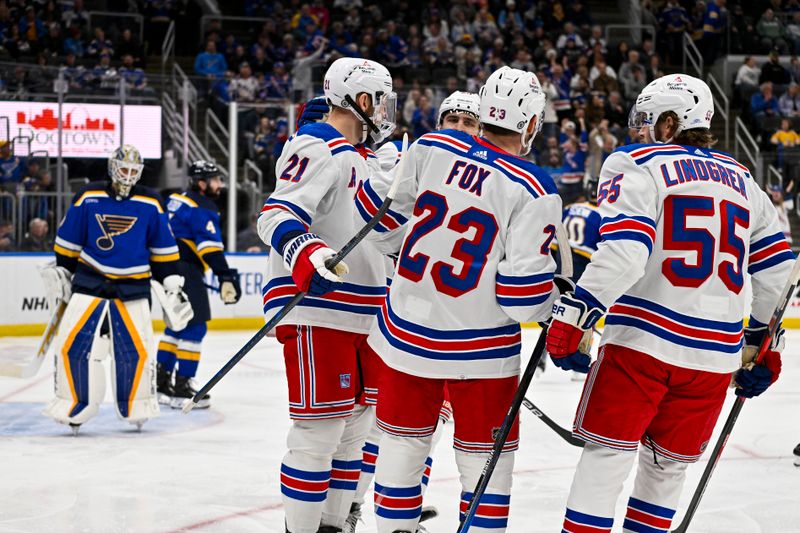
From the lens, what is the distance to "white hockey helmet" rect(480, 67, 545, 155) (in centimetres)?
268

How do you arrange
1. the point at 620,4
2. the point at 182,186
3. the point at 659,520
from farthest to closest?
the point at 620,4
the point at 182,186
the point at 659,520

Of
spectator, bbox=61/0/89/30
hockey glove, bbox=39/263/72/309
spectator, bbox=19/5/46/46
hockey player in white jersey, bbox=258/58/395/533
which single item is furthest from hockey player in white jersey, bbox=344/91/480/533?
spectator, bbox=61/0/89/30

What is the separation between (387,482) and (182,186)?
7119mm

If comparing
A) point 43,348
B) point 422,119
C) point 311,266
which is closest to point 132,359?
point 43,348

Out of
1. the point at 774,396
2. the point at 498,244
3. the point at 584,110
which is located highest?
the point at 498,244

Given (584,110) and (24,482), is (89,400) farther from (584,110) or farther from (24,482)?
(584,110)

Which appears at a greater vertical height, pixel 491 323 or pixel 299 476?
pixel 491 323

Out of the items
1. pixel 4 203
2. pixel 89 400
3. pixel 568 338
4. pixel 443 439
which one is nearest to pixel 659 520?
pixel 568 338

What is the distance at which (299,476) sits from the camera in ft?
9.83

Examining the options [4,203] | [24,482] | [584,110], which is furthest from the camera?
[584,110]

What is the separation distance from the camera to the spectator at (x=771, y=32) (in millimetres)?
14195

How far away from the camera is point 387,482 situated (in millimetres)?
2686

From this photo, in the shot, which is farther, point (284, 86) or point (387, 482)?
point (284, 86)

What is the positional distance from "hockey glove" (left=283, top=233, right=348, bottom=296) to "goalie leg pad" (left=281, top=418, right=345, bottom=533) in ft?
1.50
